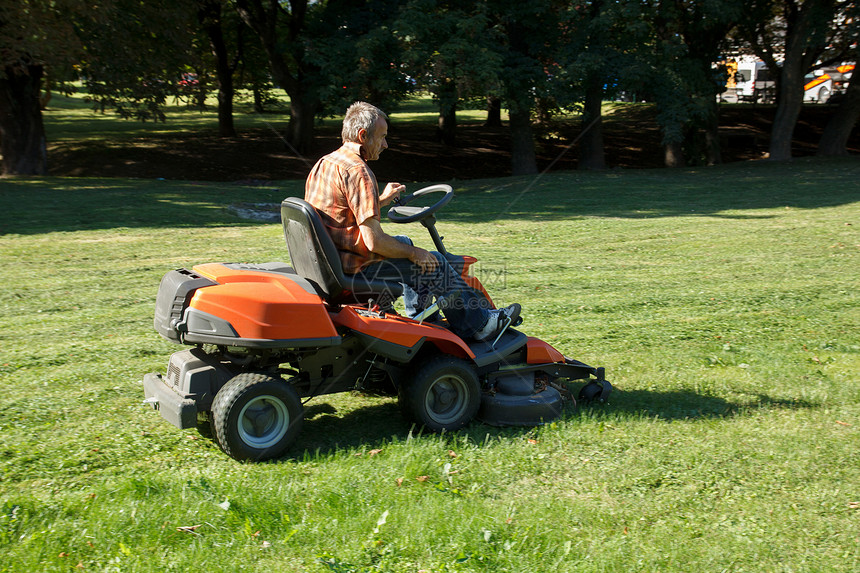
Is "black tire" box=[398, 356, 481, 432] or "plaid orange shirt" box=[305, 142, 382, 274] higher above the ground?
"plaid orange shirt" box=[305, 142, 382, 274]

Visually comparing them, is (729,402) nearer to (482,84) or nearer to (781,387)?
(781,387)

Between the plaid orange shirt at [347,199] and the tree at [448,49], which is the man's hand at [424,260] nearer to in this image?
the plaid orange shirt at [347,199]

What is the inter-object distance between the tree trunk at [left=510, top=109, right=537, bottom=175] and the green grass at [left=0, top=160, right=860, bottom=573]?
49.3 feet

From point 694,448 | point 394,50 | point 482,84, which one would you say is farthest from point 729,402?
point 394,50

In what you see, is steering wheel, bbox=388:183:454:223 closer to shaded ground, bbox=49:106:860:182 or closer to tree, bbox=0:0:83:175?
tree, bbox=0:0:83:175

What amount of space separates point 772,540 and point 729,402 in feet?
6.39

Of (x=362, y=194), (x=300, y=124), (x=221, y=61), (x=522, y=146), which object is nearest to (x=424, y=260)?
(x=362, y=194)

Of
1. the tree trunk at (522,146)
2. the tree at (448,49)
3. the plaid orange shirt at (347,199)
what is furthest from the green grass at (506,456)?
the tree trunk at (522,146)

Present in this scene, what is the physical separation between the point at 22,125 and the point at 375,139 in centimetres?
1965

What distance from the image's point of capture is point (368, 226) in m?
4.21

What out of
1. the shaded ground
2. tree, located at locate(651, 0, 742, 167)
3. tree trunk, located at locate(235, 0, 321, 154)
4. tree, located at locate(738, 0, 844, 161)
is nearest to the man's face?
tree, located at locate(651, 0, 742, 167)

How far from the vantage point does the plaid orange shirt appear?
165 inches

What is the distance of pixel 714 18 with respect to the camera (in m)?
21.1

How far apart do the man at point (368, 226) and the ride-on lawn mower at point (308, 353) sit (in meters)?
0.10
